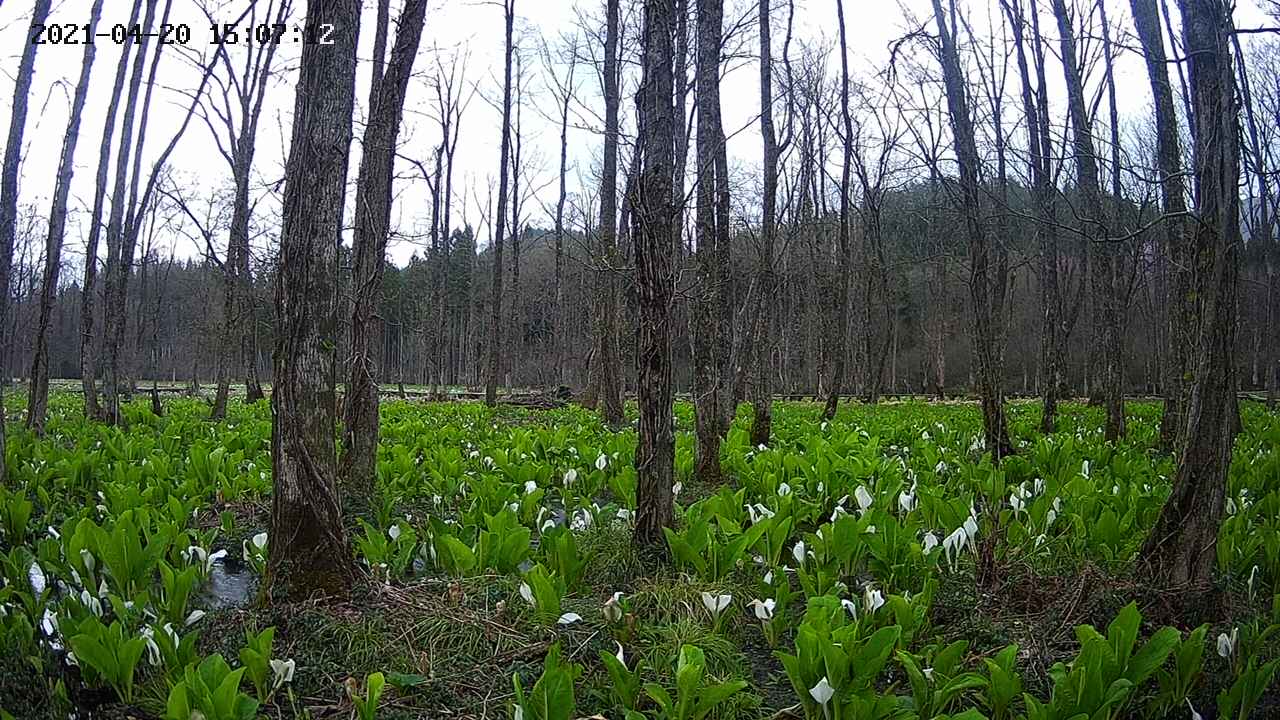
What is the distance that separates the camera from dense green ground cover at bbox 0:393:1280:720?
8.30ft

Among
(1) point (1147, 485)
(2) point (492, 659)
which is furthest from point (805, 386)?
(2) point (492, 659)

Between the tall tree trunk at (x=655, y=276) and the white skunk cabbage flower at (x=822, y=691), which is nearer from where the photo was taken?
the white skunk cabbage flower at (x=822, y=691)

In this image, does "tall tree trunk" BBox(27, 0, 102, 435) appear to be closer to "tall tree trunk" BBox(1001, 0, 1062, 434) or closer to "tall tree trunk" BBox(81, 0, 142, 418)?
"tall tree trunk" BBox(81, 0, 142, 418)

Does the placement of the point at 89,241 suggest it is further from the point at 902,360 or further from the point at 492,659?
the point at 902,360

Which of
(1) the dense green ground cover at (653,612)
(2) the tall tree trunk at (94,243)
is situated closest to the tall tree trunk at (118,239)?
(2) the tall tree trunk at (94,243)

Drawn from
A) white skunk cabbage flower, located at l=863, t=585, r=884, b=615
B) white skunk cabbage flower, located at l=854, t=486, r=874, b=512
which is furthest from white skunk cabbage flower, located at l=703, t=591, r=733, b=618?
white skunk cabbage flower, located at l=854, t=486, r=874, b=512

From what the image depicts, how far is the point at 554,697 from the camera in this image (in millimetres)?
2328

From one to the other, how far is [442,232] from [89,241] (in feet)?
44.0

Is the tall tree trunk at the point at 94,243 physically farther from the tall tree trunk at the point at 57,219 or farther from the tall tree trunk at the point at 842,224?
the tall tree trunk at the point at 842,224

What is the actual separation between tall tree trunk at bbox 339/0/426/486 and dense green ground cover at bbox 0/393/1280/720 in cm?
46

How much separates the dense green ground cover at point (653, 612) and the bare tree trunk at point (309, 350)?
23cm

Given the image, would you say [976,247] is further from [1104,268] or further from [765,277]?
[1104,268]

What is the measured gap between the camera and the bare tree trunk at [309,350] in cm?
351

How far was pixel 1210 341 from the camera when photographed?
335 cm
